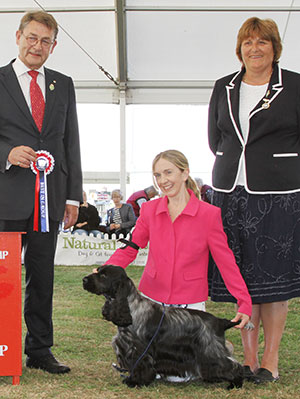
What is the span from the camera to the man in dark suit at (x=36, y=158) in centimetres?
221

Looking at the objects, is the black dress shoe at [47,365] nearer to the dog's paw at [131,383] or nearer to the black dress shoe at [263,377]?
the dog's paw at [131,383]

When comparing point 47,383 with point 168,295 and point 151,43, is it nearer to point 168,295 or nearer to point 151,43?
point 168,295

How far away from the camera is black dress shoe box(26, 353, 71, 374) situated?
2.29 metres

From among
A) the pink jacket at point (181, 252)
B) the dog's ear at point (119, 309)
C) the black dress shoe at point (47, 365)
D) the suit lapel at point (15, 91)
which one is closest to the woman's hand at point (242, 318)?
the pink jacket at point (181, 252)

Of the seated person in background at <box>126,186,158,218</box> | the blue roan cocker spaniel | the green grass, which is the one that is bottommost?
the green grass

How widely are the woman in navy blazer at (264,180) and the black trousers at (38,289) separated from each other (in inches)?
30.7

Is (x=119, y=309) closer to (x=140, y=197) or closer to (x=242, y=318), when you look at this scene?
(x=242, y=318)

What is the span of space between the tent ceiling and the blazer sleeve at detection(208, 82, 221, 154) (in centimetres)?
545

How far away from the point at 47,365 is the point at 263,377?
0.95 metres

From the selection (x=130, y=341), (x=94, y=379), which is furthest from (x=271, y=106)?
(x=94, y=379)

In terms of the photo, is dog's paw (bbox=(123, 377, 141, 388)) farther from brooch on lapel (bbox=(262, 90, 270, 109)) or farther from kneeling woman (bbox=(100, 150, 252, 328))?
brooch on lapel (bbox=(262, 90, 270, 109))

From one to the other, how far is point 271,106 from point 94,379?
4.60ft

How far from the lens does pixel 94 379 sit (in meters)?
2.23

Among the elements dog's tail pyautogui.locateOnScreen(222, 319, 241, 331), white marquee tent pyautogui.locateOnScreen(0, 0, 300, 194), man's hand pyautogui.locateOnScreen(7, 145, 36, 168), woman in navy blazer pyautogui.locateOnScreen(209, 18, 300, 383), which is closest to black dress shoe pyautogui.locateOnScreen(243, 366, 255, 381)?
woman in navy blazer pyautogui.locateOnScreen(209, 18, 300, 383)
